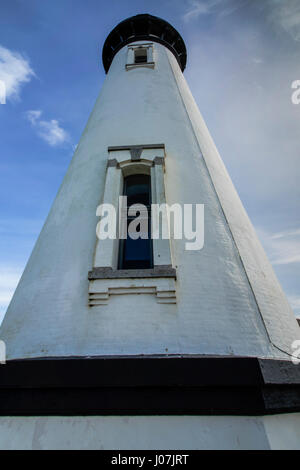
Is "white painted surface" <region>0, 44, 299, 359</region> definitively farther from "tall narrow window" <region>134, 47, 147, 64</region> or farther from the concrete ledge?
"tall narrow window" <region>134, 47, 147, 64</region>

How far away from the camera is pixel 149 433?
273 cm

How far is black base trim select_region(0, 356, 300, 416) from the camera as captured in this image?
2801 mm

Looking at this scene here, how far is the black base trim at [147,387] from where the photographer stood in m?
2.80

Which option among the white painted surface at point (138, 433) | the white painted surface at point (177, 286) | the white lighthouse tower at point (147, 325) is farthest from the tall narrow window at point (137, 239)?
the white painted surface at point (138, 433)

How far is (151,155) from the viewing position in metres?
5.16

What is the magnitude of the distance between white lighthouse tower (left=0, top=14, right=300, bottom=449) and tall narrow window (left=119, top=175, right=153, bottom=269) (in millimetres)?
25

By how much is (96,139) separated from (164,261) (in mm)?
3700

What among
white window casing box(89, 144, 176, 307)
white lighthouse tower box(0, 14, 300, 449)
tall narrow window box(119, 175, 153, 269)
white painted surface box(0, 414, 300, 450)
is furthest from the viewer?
tall narrow window box(119, 175, 153, 269)

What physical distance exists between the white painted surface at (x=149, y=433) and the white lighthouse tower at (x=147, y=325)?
1 cm

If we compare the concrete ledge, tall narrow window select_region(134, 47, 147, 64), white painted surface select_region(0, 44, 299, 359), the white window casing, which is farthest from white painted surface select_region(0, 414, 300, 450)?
tall narrow window select_region(134, 47, 147, 64)

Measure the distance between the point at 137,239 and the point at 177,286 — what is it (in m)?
1.40

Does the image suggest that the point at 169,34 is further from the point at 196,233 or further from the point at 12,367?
the point at 12,367
